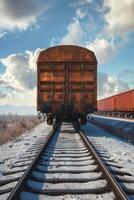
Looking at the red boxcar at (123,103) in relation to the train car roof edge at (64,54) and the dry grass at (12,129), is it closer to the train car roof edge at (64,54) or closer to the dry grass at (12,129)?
the dry grass at (12,129)

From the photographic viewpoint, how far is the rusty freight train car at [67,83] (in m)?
18.4

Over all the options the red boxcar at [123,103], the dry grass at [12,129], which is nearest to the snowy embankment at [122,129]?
the dry grass at [12,129]

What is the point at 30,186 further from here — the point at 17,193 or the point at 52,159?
the point at 52,159

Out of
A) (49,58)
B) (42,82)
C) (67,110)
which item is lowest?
(67,110)

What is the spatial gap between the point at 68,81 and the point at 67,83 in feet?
0.35

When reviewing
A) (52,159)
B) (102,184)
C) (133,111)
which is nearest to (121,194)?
(102,184)

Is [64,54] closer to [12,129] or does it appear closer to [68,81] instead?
[68,81]

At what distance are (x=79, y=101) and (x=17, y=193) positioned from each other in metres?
13.3

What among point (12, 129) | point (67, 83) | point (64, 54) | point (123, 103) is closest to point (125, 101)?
point (123, 103)

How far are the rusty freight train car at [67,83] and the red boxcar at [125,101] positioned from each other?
18.8 metres

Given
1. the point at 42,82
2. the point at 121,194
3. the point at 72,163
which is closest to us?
the point at 121,194

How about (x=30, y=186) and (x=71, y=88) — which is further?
(x=71, y=88)

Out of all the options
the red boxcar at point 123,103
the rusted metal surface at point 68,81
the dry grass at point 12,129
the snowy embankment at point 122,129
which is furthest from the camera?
the red boxcar at point 123,103

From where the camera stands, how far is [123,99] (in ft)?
139
